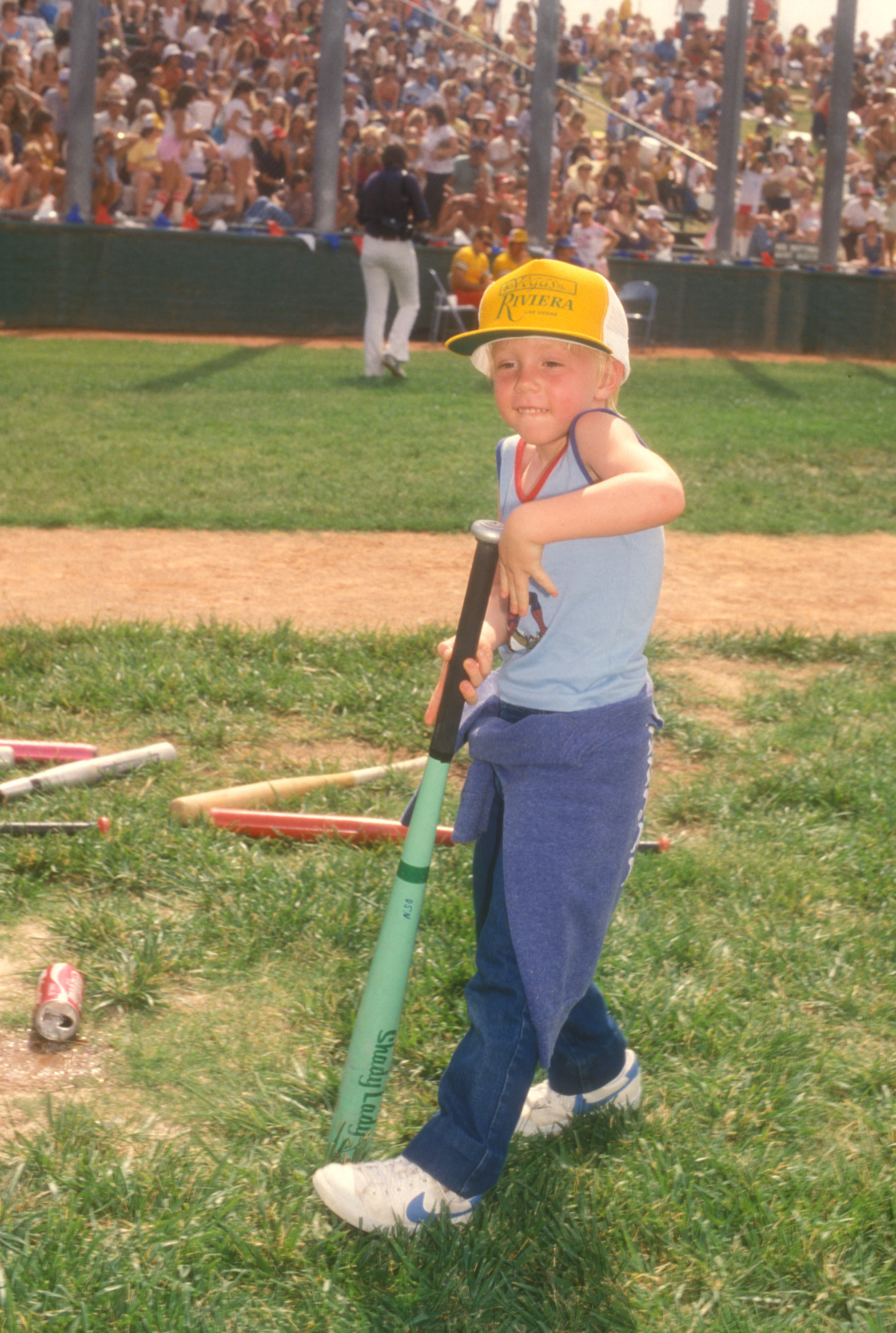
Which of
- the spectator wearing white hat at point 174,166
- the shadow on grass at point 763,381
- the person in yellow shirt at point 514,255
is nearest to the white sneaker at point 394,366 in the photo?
the person in yellow shirt at point 514,255

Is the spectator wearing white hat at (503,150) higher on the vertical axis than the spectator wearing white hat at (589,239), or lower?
higher

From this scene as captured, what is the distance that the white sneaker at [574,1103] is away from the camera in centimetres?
253

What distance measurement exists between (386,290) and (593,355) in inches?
417

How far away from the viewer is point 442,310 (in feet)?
54.0

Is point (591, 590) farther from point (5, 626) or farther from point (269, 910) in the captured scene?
point (5, 626)

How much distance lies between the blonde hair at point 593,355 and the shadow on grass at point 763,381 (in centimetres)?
1230

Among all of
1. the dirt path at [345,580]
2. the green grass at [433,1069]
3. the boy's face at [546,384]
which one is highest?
the boy's face at [546,384]

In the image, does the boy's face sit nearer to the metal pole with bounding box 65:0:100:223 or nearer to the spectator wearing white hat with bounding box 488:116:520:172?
the metal pole with bounding box 65:0:100:223

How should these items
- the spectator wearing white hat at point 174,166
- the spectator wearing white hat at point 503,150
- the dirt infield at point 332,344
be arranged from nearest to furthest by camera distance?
the dirt infield at point 332,344 → the spectator wearing white hat at point 174,166 → the spectator wearing white hat at point 503,150

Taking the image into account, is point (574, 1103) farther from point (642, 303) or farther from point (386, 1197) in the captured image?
point (642, 303)

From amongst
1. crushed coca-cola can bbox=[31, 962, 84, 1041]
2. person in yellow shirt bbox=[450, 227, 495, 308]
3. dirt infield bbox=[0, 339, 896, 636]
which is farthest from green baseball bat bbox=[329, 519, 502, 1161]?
person in yellow shirt bbox=[450, 227, 495, 308]

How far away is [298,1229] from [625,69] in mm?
27786

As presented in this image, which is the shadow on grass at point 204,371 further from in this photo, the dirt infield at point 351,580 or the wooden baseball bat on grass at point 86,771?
the wooden baseball bat on grass at point 86,771

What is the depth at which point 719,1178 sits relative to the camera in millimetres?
2395
